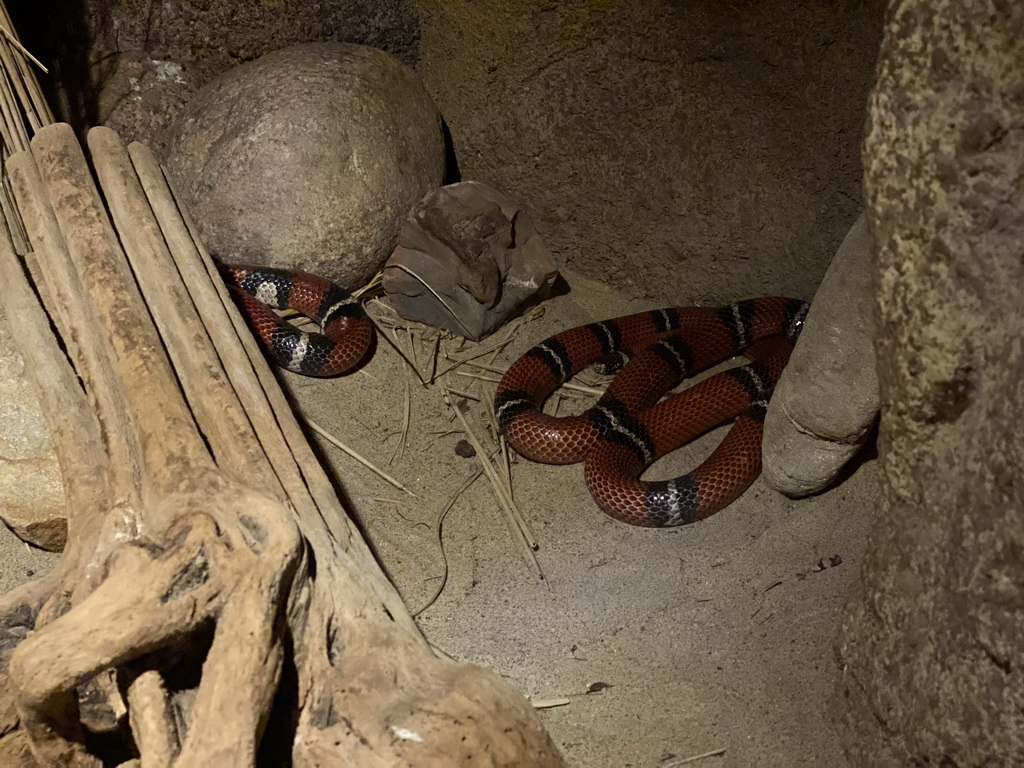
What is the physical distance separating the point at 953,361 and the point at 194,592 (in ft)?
4.96

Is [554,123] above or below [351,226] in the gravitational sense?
above

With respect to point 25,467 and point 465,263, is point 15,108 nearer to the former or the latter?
point 25,467

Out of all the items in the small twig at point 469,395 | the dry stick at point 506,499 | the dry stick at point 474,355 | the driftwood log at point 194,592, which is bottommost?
the dry stick at point 506,499

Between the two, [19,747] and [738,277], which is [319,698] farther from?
[738,277]

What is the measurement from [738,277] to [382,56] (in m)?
2.06

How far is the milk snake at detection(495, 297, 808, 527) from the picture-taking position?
10.8ft

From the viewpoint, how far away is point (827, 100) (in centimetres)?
330

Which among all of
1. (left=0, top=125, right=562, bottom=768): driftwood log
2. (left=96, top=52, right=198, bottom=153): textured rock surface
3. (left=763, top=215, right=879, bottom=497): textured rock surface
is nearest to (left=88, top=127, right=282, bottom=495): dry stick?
(left=0, top=125, right=562, bottom=768): driftwood log

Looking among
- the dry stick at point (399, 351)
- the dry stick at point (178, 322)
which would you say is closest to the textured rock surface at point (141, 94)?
the dry stick at point (178, 322)

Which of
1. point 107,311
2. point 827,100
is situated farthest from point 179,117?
point 827,100

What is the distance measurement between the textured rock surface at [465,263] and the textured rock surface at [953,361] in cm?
239

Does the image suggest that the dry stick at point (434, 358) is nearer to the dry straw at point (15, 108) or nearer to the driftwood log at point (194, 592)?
the driftwood log at point (194, 592)

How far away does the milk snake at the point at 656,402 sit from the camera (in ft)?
10.8

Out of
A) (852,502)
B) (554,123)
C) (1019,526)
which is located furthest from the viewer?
(554,123)
